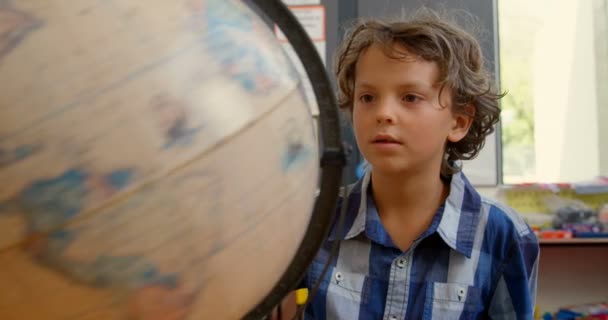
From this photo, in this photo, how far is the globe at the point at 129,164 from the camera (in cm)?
38

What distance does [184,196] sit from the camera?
0.40 m

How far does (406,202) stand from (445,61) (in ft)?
0.84

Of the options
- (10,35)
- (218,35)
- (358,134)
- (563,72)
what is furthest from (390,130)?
(563,72)

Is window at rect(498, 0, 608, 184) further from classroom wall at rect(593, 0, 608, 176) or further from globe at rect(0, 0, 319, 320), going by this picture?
globe at rect(0, 0, 319, 320)

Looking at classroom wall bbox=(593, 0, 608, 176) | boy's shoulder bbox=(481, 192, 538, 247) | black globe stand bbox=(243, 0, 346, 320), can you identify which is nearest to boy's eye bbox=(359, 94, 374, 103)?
boy's shoulder bbox=(481, 192, 538, 247)

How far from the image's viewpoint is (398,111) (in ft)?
3.19

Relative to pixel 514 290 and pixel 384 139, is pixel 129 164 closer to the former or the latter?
pixel 384 139

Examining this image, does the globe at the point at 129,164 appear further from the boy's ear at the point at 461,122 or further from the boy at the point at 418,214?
the boy's ear at the point at 461,122

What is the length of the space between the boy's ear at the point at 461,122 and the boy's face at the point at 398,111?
0.21 ft

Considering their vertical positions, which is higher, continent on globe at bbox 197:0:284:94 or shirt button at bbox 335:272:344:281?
continent on globe at bbox 197:0:284:94

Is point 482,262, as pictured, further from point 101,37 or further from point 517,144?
point 517,144

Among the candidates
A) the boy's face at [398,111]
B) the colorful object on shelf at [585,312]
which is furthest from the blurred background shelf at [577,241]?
the boy's face at [398,111]

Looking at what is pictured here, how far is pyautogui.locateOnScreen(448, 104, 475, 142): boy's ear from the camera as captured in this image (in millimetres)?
1106

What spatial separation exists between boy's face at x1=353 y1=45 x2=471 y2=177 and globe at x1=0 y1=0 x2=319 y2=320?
1.77 feet
